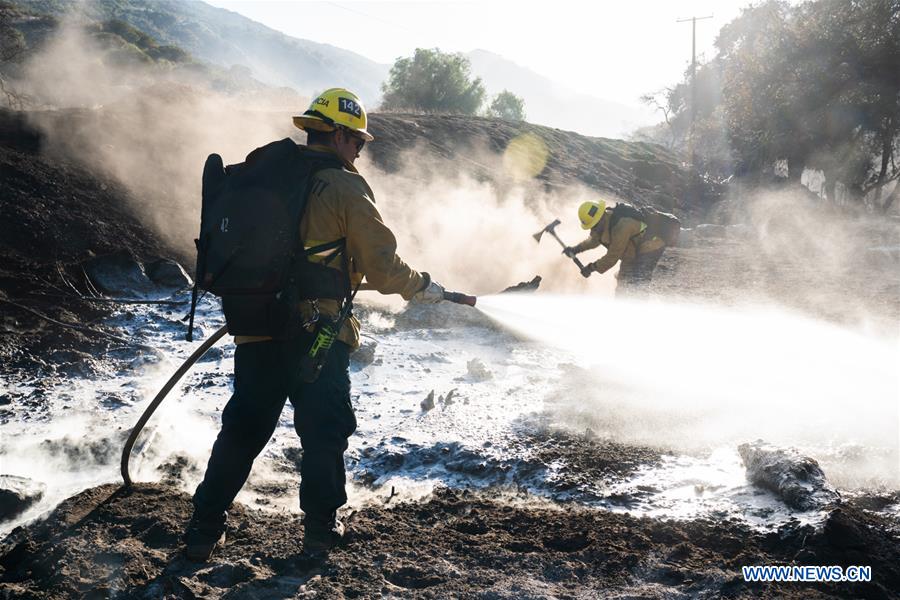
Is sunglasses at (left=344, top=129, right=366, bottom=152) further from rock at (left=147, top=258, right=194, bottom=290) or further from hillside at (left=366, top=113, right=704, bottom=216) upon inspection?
hillside at (left=366, top=113, right=704, bottom=216)

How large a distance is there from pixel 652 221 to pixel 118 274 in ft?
20.4

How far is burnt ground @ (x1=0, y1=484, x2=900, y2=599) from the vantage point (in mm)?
2723

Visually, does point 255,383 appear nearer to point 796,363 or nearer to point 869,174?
point 796,363

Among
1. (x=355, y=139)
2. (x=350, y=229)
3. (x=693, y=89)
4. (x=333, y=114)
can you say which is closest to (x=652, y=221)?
(x=355, y=139)

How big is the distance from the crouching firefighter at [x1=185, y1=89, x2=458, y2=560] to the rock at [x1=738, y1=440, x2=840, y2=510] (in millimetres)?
2417

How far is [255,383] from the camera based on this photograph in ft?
9.36

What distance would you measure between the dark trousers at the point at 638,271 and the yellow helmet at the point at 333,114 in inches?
207

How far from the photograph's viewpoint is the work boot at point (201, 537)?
2.84 m

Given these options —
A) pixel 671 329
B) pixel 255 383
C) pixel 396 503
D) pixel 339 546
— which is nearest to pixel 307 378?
pixel 255 383

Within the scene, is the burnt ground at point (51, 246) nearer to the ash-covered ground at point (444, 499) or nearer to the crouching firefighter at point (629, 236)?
the ash-covered ground at point (444, 499)

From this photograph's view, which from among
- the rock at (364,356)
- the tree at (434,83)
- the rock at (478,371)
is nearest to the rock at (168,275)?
the rock at (364,356)

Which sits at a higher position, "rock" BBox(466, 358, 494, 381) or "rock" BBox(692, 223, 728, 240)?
"rock" BBox(692, 223, 728, 240)

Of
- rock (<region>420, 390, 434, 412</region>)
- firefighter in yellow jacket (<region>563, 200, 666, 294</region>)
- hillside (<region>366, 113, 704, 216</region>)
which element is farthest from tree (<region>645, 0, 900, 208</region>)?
rock (<region>420, 390, 434, 412</region>)

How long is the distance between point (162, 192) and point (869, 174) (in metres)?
22.9
